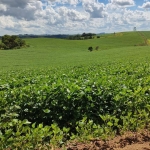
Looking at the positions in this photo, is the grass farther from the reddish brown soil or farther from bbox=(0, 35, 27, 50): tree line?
the reddish brown soil

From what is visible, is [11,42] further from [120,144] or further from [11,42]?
[120,144]

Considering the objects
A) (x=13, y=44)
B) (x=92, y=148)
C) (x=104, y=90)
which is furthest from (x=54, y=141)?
(x=13, y=44)

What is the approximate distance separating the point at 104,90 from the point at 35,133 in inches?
111

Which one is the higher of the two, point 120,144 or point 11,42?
point 120,144

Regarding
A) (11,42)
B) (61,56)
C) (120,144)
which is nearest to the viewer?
(120,144)

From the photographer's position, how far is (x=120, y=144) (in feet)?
14.8

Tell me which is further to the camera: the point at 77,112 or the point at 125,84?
the point at 125,84

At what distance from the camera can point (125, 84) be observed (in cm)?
704

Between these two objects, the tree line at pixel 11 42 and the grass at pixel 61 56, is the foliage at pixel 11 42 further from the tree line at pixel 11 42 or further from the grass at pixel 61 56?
the grass at pixel 61 56

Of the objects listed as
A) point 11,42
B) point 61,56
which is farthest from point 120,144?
point 11,42

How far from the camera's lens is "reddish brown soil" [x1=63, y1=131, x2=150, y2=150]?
4289 millimetres

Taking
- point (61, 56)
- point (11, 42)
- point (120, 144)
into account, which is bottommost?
point (61, 56)

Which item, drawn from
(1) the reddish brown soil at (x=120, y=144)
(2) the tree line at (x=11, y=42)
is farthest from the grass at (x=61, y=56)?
(1) the reddish brown soil at (x=120, y=144)

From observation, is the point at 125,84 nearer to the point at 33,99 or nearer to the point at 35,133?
the point at 33,99
